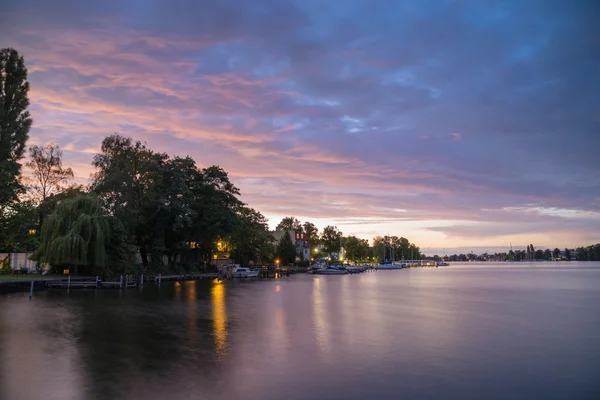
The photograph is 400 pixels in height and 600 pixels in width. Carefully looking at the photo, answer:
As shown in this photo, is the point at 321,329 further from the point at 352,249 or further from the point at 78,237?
the point at 352,249

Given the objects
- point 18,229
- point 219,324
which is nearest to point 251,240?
point 18,229

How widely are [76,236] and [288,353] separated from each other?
35340 mm

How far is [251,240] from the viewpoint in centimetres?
9469

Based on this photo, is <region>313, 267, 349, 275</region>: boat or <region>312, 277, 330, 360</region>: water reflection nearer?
<region>312, 277, 330, 360</region>: water reflection

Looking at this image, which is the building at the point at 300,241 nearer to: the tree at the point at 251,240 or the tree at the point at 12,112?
the tree at the point at 251,240

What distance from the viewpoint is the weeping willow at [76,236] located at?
44031 millimetres

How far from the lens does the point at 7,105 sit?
39.1 meters

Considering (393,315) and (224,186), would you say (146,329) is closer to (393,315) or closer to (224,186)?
(393,315)

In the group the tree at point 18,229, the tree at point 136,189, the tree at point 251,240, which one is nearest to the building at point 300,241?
the tree at point 251,240

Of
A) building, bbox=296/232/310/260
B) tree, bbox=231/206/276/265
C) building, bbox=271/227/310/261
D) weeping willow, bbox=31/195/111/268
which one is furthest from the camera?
building, bbox=296/232/310/260

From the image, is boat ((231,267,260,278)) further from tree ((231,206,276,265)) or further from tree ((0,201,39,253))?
tree ((0,201,39,253))

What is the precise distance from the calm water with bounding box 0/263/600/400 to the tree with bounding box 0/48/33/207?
552 inches

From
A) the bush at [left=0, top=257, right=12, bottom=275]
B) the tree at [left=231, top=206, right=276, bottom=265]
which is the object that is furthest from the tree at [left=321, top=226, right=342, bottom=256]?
the bush at [left=0, top=257, right=12, bottom=275]

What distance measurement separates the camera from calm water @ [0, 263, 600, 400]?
42.8 feet
